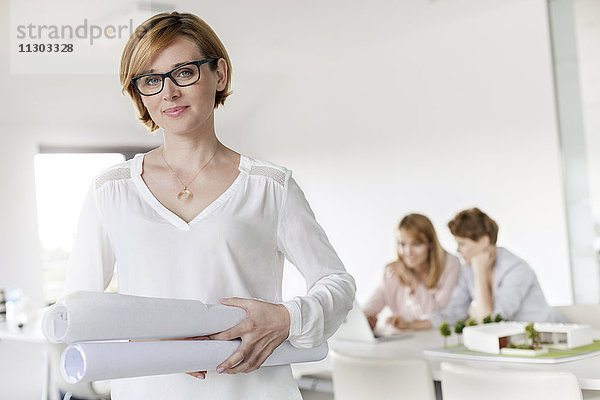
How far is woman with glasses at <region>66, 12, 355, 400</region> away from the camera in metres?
1.13

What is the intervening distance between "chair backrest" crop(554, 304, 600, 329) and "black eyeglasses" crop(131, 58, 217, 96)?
266 centimetres

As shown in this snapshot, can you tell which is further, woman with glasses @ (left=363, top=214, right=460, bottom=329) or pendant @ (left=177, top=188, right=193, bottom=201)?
woman with glasses @ (left=363, top=214, right=460, bottom=329)

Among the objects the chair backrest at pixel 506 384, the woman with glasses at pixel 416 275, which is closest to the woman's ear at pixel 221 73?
the chair backrest at pixel 506 384

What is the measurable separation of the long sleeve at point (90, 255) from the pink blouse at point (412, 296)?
3191 millimetres

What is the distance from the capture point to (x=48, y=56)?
5652 millimetres

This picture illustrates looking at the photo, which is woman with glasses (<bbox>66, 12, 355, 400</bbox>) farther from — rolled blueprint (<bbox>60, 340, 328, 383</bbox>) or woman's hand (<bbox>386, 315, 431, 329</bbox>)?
woman's hand (<bbox>386, 315, 431, 329</bbox>)

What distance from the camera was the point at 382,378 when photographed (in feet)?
7.39

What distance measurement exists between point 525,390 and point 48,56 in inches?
185

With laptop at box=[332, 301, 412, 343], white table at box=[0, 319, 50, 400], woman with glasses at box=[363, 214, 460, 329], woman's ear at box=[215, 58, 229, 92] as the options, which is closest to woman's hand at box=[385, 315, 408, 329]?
laptop at box=[332, 301, 412, 343]

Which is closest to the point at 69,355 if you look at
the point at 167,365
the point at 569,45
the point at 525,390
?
the point at 167,365

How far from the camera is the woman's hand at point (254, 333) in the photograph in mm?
1011

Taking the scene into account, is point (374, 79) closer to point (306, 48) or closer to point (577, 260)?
point (306, 48)

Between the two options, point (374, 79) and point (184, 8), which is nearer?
point (184, 8)

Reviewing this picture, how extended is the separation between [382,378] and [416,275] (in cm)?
219
